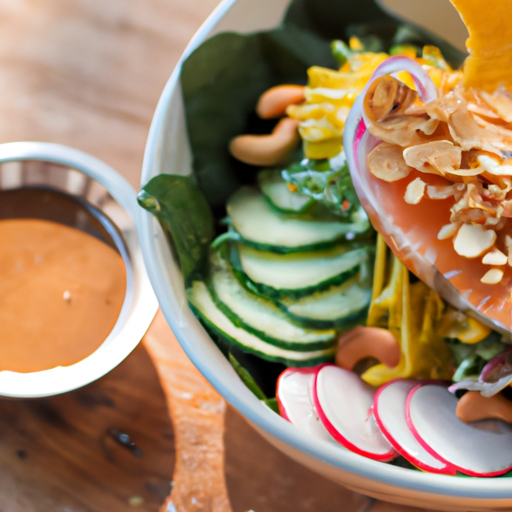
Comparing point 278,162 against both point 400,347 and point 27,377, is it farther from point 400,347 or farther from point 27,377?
point 27,377

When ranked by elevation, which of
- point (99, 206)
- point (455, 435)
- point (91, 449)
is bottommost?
point (91, 449)

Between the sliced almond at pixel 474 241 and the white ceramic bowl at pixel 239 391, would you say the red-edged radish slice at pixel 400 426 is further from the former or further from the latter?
the sliced almond at pixel 474 241

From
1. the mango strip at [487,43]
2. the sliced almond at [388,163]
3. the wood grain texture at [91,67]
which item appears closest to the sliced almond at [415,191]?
the sliced almond at [388,163]

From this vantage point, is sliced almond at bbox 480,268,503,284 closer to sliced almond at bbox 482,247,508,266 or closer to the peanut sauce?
sliced almond at bbox 482,247,508,266

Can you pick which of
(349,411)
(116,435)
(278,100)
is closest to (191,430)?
(116,435)

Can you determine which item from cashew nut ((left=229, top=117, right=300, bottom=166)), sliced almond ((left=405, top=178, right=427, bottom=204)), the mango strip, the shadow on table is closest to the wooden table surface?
the shadow on table

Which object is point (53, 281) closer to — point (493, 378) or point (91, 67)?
point (91, 67)

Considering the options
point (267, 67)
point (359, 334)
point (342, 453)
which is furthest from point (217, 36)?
point (342, 453)
